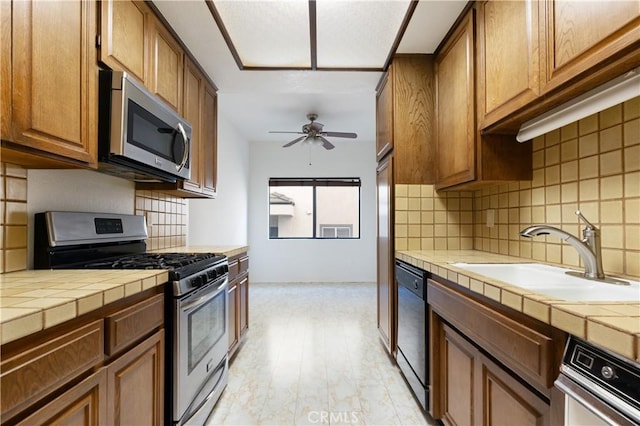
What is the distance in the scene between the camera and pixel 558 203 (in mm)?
1572

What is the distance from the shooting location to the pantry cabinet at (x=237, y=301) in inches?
93.8

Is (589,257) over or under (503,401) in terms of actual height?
over

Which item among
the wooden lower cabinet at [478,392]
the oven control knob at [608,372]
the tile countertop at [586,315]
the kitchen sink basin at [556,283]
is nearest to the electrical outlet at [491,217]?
the kitchen sink basin at [556,283]

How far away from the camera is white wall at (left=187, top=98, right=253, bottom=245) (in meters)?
3.63

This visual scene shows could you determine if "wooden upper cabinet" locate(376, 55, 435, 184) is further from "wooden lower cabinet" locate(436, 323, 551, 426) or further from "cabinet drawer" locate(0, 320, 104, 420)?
"cabinet drawer" locate(0, 320, 104, 420)

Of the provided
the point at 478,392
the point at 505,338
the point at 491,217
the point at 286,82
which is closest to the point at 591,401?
the point at 505,338

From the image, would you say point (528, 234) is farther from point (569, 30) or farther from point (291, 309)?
point (291, 309)

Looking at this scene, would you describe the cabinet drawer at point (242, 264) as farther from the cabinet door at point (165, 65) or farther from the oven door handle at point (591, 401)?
the oven door handle at point (591, 401)

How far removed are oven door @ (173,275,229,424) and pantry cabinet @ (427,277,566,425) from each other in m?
1.22

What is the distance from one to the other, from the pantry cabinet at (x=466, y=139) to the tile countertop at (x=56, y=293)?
67.9 inches

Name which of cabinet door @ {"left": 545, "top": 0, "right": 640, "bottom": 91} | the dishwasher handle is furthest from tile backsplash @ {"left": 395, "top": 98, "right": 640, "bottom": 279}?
cabinet door @ {"left": 545, "top": 0, "right": 640, "bottom": 91}

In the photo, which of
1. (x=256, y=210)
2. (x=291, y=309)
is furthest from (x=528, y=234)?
(x=256, y=210)

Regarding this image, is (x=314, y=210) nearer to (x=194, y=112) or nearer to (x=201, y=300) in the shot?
(x=194, y=112)

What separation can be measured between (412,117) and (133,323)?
7.00 ft
